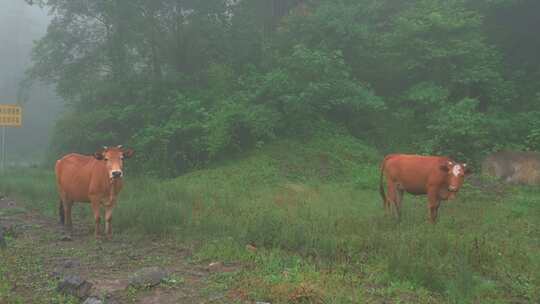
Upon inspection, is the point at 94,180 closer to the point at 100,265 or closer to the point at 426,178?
the point at 100,265

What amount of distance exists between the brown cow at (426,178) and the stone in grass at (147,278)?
5476 millimetres

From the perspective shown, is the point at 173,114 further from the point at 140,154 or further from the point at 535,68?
the point at 535,68

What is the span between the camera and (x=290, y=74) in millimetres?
18516

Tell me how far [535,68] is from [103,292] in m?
19.5

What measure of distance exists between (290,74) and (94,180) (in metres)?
10.4

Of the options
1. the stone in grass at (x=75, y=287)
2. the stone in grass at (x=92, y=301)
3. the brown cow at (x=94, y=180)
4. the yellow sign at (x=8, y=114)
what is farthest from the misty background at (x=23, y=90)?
the stone in grass at (x=92, y=301)

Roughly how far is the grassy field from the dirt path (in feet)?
1.20

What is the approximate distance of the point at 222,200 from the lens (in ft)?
37.4

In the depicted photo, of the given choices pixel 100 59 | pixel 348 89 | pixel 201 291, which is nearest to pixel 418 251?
pixel 201 291

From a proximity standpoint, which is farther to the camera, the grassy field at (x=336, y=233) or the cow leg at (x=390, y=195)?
the cow leg at (x=390, y=195)

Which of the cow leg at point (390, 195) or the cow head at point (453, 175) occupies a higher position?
the cow head at point (453, 175)

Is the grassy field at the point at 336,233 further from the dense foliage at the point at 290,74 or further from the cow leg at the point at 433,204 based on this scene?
the dense foliage at the point at 290,74

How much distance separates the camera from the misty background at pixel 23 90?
39.7 metres

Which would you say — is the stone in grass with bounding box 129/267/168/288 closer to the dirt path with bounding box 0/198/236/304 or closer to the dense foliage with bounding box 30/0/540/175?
the dirt path with bounding box 0/198/236/304
